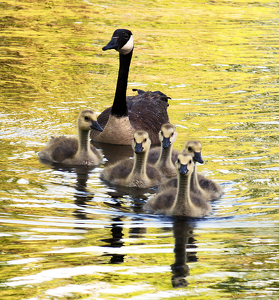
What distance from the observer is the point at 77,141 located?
36.0ft

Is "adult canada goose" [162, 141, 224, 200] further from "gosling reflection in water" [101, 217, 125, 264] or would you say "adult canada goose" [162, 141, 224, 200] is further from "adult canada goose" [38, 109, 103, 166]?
"adult canada goose" [38, 109, 103, 166]

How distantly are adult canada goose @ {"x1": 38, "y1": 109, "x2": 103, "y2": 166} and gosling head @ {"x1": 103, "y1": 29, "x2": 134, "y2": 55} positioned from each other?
1.77 metres

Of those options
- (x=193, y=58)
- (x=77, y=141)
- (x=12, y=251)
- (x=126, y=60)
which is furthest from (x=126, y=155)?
(x=193, y=58)

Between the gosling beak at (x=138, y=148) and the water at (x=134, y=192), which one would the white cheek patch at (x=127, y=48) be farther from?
the gosling beak at (x=138, y=148)

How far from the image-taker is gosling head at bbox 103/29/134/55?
12.0m

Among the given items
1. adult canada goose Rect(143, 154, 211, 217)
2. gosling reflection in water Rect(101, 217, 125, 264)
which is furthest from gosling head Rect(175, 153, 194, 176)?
gosling reflection in water Rect(101, 217, 125, 264)

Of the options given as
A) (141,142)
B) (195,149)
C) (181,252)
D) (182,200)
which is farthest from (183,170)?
(141,142)

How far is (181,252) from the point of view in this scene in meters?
6.98

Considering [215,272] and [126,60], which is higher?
[126,60]

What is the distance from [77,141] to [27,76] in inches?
253

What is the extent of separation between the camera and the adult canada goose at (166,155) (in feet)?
31.1

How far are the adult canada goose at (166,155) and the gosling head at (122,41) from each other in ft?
8.18

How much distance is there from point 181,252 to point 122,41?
20.0 ft

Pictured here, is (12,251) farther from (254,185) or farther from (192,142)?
(254,185)
